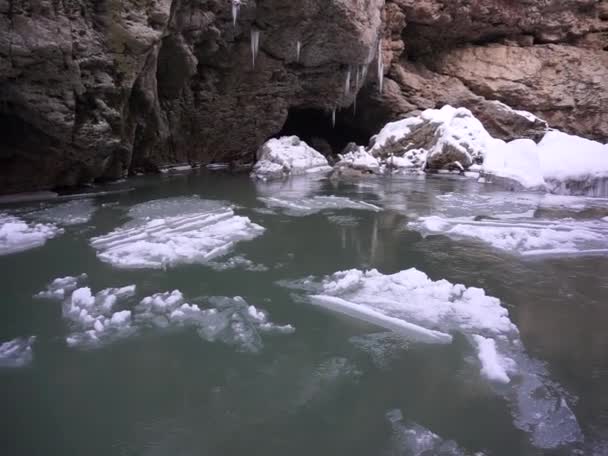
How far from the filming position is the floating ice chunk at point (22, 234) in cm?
454

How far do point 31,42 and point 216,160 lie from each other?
7.74 meters

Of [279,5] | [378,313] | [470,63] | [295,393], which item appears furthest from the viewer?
[470,63]

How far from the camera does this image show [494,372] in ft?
8.02

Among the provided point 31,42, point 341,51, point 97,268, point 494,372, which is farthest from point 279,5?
point 494,372

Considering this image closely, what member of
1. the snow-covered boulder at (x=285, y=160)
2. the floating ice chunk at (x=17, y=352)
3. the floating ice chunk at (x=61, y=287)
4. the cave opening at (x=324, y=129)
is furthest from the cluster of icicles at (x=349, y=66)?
the floating ice chunk at (x=17, y=352)

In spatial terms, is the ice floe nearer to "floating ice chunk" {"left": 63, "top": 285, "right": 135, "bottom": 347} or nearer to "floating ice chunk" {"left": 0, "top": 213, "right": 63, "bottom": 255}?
"floating ice chunk" {"left": 63, "top": 285, "right": 135, "bottom": 347}

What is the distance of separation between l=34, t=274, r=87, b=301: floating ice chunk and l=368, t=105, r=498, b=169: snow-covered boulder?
11.0 m

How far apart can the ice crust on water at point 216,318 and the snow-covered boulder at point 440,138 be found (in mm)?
10669

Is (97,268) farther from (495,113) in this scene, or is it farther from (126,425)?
(495,113)

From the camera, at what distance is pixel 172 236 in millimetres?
4770

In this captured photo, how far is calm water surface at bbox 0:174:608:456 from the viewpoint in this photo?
195 centimetres

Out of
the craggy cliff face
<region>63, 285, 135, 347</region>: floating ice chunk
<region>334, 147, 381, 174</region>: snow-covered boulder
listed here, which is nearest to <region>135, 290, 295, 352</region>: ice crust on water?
→ <region>63, 285, 135, 347</region>: floating ice chunk

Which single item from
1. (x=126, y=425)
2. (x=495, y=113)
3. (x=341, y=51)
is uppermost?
(x=341, y=51)

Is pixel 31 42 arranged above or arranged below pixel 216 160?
above
